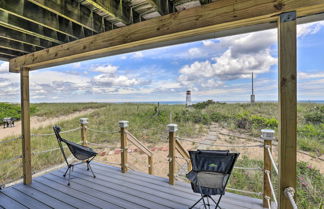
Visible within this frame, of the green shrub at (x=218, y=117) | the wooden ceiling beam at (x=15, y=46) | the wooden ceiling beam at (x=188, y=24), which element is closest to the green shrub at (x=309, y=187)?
the green shrub at (x=218, y=117)

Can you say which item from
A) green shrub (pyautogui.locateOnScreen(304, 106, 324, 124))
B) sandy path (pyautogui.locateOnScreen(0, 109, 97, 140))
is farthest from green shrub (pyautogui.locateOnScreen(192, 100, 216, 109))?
sandy path (pyautogui.locateOnScreen(0, 109, 97, 140))

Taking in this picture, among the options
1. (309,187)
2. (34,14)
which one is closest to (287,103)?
(34,14)

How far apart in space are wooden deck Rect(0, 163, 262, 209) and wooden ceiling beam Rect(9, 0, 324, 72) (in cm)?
190

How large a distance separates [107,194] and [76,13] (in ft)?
7.37

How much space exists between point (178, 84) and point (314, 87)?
17.6 ft

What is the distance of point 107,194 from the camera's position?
2166 mm

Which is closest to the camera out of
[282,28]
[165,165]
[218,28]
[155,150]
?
[282,28]

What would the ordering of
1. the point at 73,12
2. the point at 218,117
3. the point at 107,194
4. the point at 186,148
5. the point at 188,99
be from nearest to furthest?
the point at 73,12, the point at 107,194, the point at 186,148, the point at 218,117, the point at 188,99

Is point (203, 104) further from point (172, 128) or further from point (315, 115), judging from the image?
point (172, 128)

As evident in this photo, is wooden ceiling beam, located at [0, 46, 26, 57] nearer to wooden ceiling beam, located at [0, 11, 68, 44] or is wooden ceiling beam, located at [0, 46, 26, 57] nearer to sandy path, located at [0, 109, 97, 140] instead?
wooden ceiling beam, located at [0, 11, 68, 44]

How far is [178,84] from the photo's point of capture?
7.80m

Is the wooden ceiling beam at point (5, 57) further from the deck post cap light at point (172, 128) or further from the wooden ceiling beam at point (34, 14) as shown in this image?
the deck post cap light at point (172, 128)

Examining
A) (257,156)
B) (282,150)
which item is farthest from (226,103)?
(282,150)

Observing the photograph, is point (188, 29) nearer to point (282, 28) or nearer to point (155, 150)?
point (282, 28)
